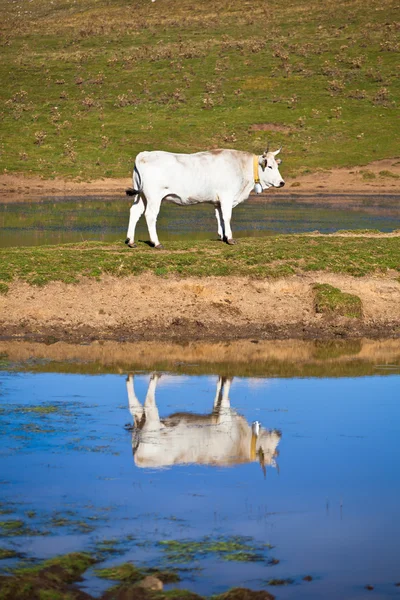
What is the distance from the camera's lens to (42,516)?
9242mm

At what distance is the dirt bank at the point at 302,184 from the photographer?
1676 inches

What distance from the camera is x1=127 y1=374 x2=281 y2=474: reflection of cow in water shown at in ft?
36.4

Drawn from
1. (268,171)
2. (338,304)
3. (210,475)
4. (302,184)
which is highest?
(302,184)

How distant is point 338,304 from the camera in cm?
1848

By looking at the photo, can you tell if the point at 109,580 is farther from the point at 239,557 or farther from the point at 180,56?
the point at 180,56

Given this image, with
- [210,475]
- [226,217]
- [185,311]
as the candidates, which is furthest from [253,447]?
[226,217]

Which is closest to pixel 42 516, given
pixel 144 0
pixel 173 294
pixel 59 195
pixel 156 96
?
pixel 173 294

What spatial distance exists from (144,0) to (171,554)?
3045 inches

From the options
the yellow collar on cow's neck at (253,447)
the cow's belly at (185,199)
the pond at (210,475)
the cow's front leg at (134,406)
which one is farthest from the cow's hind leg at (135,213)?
the yellow collar on cow's neck at (253,447)

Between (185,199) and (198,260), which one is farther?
(185,199)

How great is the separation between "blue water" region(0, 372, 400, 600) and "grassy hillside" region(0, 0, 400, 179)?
106 feet

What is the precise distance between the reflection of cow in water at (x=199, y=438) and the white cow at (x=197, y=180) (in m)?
7.97

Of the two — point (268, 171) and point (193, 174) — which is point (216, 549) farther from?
point (268, 171)

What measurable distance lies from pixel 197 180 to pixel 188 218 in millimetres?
13084
